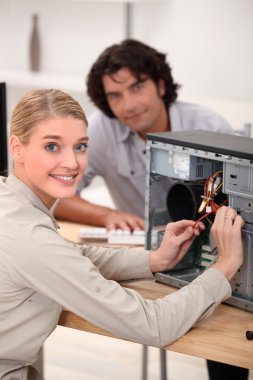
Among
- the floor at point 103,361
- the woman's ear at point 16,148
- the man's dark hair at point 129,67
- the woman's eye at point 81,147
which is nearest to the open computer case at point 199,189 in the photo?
the woman's eye at point 81,147

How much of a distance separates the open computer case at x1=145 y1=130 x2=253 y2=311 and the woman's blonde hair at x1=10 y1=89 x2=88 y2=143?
12.3 inches

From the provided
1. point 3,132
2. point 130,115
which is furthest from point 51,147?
point 130,115

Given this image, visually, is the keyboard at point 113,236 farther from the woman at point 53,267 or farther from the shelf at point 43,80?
the shelf at point 43,80

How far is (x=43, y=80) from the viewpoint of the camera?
4453 mm

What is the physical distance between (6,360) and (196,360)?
174 cm

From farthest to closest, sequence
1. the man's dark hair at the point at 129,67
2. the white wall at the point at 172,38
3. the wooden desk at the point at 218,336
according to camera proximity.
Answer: the white wall at the point at 172,38 → the man's dark hair at the point at 129,67 → the wooden desk at the point at 218,336

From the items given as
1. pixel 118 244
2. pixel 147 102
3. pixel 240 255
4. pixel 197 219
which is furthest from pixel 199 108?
pixel 240 255

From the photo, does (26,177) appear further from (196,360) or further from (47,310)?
(196,360)

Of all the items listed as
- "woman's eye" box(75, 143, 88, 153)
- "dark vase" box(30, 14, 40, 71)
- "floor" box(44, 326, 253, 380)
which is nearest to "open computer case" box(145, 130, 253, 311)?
"woman's eye" box(75, 143, 88, 153)

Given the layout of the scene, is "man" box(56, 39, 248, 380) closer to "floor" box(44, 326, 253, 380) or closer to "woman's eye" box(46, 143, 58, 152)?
"floor" box(44, 326, 253, 380)

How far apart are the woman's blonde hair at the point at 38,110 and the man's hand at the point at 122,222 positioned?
0.85m

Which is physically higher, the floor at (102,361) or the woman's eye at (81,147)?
the woman's eye at (81,147)

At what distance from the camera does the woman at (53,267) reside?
1.66 meters

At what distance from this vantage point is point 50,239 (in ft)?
5.48
